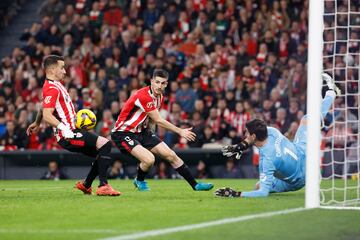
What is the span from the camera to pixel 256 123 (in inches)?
442

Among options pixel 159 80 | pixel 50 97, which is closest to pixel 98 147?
pixel 50 97

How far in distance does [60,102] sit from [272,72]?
10.5 metres

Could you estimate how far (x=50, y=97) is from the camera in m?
12.0

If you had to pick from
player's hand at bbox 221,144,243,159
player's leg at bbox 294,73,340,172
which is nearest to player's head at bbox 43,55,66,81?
player's hand at bbox 221,144,243,159

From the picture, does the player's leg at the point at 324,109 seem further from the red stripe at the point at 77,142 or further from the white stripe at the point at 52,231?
the white stripe at the point at 52,231

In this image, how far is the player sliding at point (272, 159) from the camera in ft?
36.1

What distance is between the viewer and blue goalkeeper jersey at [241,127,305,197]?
10992 millimetres

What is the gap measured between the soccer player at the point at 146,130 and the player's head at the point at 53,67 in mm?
1414

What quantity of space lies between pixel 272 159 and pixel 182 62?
41.4ft

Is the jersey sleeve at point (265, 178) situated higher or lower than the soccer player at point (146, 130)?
lower

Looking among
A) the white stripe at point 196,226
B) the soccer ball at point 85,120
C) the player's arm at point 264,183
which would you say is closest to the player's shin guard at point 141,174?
the soccer ball at point 85,120

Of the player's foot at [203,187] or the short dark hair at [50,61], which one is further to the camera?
the player's foot at [203,187]

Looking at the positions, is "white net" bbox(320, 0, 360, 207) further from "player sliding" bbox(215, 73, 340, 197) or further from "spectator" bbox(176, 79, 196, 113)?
"spectator" bbox(176, 79, 196, 113)

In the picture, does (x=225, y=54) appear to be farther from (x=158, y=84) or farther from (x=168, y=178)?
(x=158, y=84)
